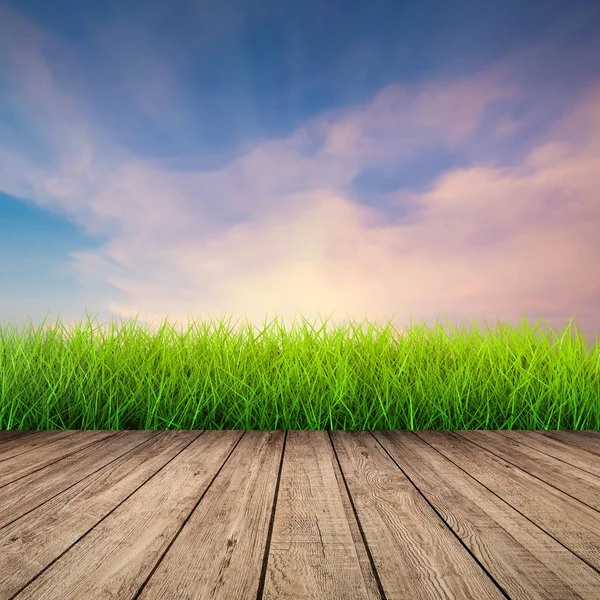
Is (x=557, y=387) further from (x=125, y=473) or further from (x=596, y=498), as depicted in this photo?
(x=125, y=473)

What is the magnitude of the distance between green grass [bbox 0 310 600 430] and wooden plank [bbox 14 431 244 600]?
124 cm

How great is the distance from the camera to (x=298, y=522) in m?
1.48

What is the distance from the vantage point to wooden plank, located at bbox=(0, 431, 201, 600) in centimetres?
124

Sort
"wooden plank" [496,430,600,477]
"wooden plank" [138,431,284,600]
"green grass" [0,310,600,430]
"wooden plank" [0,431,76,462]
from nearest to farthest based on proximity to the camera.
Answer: "wooden plank" [138,431,284,600]
"wooden plank" [496,430,600,477]
"wooden plank" [0,431,76,462]
"green grass" [0,310,600,430]

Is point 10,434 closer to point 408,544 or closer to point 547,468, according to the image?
point 408,544

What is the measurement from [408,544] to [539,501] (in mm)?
684

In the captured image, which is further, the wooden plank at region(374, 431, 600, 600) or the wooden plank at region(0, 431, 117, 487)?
the wooden plank at region(0, 431, 117, 487)

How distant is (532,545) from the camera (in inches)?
53.8

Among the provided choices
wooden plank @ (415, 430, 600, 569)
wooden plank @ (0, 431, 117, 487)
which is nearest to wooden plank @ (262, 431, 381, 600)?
wooden plank @ (415, 430, 600, 569)

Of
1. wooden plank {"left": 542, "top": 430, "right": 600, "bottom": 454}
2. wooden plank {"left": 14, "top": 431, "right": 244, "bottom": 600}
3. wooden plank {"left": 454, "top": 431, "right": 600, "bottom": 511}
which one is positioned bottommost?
wooden plank {"left": 14, "top": 431, "right": 244, "bottom": 600}

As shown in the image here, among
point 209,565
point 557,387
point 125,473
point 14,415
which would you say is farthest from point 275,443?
point 557,387

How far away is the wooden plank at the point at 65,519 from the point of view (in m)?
1.24

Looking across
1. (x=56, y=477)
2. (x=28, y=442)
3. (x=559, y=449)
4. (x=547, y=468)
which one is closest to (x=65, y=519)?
(x=56, y=477)

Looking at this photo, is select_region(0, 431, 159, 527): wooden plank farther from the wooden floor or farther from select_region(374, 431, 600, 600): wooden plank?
select_region(374, 431, 600, 600): wooden plank
